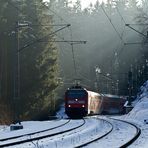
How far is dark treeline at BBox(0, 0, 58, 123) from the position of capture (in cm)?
5759

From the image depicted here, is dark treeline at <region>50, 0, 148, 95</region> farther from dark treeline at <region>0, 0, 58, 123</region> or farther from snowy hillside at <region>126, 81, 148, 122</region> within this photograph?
dark treeline at <region>0, 0, 58, 123</region>

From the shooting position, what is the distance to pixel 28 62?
61281mm

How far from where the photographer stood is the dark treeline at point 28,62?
57594 mm

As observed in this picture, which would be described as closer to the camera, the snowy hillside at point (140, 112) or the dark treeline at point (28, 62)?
the snowy hillside at point (140, 112)

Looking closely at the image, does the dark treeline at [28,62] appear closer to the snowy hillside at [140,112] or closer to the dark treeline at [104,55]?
the snowy hillside at [140,112]

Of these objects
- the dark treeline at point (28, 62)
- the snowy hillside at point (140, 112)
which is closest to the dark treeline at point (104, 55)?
the snowy hillside at point (140, 112)

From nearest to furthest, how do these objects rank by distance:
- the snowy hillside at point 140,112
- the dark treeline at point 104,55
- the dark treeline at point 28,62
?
the snowy hillside at point 140,112 → the dark treeline at point 28,62 → the dark treeline at point 104,55

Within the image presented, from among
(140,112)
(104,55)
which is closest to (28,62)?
(140,112)

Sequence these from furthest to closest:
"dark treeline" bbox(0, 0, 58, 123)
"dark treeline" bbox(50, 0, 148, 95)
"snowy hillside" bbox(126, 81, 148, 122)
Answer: "dark treeline" bbox(50, 0, 148, 95), "dark treeline" bbox(0, 0, 58, 123), "snowy hillside" bbox(126, 81, 148, 122)

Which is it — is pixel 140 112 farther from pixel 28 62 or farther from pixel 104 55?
pixel 104 55

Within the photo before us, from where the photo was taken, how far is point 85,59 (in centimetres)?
10775

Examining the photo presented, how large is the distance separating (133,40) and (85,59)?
41.4 feet

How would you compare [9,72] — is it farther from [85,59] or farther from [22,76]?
[85,59]

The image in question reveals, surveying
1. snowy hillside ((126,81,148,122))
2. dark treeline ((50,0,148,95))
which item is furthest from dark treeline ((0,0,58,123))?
dark treeline ((50,0,148,95))
